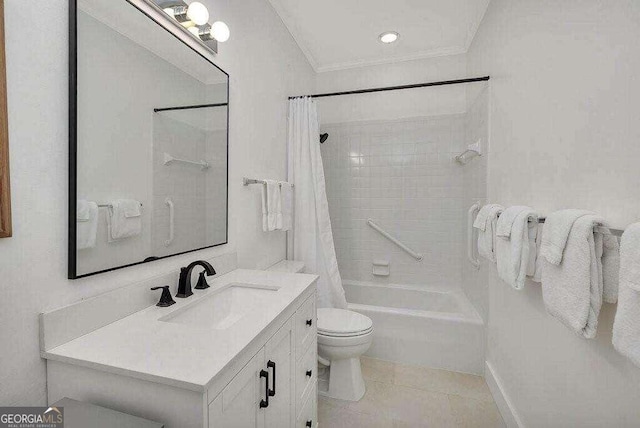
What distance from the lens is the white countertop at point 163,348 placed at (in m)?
0.68

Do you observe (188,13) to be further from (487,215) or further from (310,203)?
(487,215)

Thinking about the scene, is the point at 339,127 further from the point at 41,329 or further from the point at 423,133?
the point at 41,329

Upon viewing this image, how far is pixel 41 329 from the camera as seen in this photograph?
78 cm

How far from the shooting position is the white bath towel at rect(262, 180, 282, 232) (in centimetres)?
188

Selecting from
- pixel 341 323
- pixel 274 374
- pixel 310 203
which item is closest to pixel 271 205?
pixel 310 203

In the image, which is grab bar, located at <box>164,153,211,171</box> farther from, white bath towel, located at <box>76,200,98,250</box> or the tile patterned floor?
the tile patterned floor

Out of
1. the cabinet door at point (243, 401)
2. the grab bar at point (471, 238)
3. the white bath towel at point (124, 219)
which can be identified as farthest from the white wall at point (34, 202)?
the grab bar at point (471, 238)

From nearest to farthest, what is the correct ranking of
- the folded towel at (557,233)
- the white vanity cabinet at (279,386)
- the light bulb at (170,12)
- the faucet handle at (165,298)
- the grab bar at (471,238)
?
the white vanity cabinet at (279,386), the folded towel at (557,233), the faucet handle at (165,298), the light bulb at (170,12), the grab bar at (471,238)

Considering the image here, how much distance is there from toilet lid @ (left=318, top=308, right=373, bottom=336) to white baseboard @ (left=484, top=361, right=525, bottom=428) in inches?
32.9

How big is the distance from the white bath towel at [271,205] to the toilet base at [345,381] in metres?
0.97

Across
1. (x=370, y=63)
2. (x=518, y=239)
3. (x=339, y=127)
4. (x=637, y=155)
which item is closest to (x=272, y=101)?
(x=339, y=127)

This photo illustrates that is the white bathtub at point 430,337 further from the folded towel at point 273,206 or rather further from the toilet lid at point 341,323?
the folded towel at point 273,206

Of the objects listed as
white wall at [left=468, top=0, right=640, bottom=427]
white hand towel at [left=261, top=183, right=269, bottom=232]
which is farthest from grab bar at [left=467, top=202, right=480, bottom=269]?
white hand towel at [left=261, top=183, right=269, bottom=232]

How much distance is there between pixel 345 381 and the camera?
185cm
